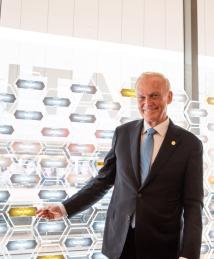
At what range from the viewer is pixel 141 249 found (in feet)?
3.75

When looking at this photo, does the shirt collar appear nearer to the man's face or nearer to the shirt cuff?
the man's face

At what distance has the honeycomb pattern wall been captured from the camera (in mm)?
1590

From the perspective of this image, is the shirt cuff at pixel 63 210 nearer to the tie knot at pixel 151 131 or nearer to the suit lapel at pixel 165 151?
the suit lapel at pixel 165 151

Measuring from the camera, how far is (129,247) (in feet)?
3.90

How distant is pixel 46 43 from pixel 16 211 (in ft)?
3.21

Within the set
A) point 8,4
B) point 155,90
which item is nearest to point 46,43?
point 8,4

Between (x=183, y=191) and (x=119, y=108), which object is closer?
(x=183, y=191)

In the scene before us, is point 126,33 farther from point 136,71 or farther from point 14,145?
point 14,145

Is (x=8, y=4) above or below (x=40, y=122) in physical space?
above

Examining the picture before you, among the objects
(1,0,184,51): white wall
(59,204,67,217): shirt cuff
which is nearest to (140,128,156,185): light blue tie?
(59,204,67,217): shirt cuff

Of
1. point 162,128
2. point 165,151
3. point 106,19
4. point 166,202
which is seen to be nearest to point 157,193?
point 166,202

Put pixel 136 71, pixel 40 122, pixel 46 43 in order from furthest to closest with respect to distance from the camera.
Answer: pixel 136 71 → pixel 46 43 → pixel 40 122

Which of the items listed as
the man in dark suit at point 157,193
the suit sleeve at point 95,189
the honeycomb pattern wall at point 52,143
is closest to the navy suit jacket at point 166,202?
the man in dark suit at point 157,193

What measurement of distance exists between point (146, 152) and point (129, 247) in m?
0.38
